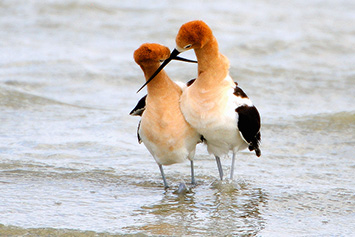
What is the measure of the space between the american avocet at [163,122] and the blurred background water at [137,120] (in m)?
0.58

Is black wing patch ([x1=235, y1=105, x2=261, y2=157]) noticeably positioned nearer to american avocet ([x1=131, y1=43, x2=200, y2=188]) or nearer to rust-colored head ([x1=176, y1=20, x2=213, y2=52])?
american avocet ([x1=131, y1=43, x2=200, y2=188])

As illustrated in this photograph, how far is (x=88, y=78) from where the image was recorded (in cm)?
1455

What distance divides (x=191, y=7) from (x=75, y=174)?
13317 mm

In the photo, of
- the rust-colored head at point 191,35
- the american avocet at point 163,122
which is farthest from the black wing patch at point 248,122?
the rust-colored head at point 191,35

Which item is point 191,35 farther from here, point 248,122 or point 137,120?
point 137,120

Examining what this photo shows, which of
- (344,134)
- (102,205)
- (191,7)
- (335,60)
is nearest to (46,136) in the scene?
(102,205)

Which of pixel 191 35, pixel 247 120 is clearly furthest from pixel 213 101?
pixel 191 35

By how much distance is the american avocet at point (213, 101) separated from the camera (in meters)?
7.21

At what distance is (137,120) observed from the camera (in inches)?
450

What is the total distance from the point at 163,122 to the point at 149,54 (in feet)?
2.48

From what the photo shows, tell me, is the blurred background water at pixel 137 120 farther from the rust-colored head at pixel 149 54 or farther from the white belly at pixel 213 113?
the rust-colored head at pixel 149 54

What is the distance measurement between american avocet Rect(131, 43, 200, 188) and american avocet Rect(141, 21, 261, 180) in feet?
0.35

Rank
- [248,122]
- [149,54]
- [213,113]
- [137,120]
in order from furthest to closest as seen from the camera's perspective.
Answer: [137,120]
[248,122]
[213,113]
[149,54]

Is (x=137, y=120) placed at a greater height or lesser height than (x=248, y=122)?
lesser
